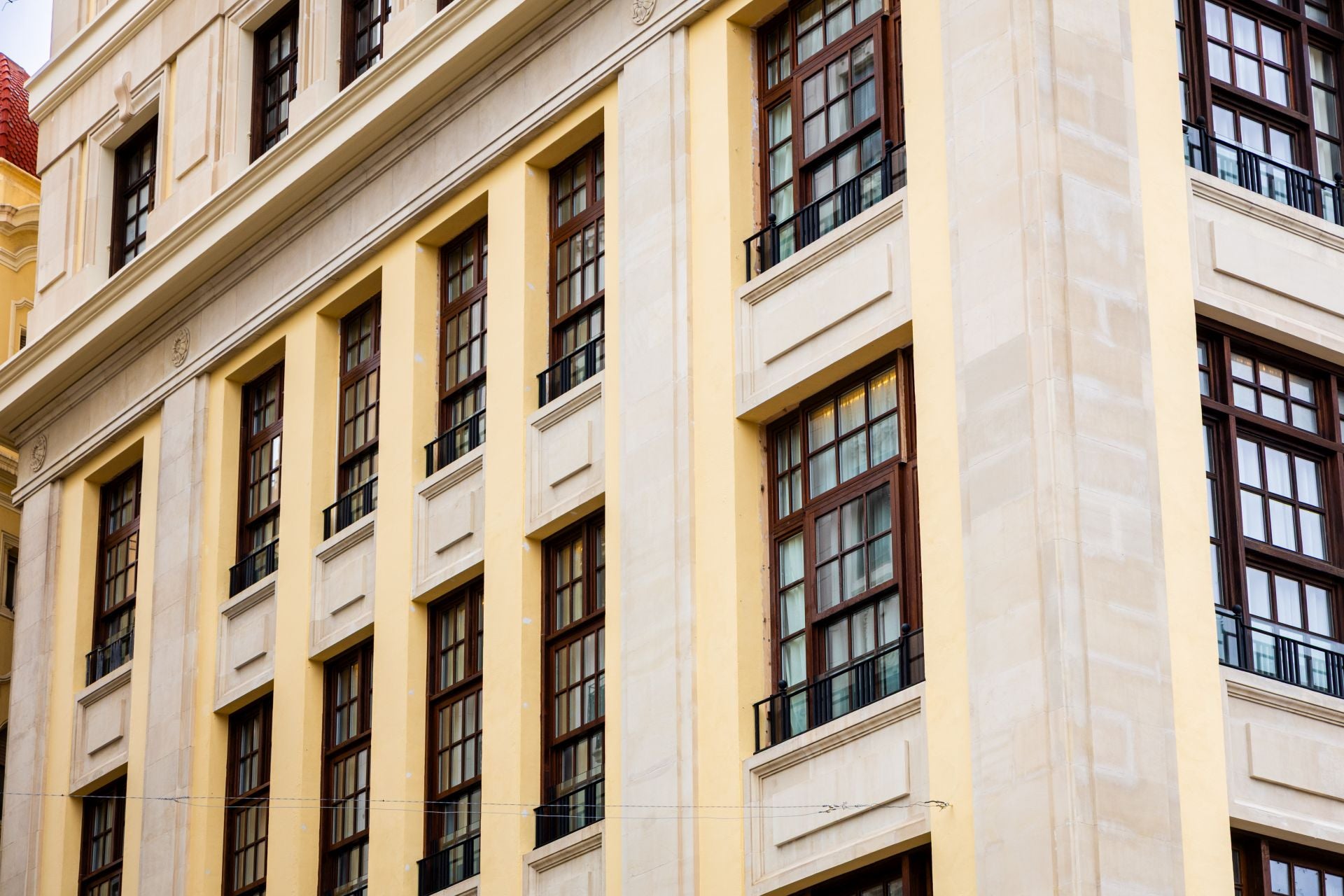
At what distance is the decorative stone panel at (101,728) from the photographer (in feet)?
112

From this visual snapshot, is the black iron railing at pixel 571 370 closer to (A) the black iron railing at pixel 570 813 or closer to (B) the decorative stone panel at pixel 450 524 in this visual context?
(B) the decorative stone panel at pixel 450 524

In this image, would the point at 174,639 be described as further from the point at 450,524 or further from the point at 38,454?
the point at 450,524

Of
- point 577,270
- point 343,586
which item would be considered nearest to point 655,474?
point 577,270

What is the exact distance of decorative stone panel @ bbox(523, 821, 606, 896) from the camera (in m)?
25.6

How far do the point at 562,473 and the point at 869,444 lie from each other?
4.45m

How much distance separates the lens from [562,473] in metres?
27.6

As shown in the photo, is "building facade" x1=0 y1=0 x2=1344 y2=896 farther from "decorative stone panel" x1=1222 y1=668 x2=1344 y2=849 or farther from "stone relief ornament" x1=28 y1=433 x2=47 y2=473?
"stone relief ornament" x1=28 y1=433 x2=47 y2=473

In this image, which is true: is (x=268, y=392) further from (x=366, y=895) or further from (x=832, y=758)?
(x=832, y=758)

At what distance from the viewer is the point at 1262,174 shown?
2506cm

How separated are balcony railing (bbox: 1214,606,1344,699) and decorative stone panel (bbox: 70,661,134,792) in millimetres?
16104

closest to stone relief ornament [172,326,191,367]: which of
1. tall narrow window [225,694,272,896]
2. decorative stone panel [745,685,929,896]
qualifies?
tall narrow window [225,694,272,896]

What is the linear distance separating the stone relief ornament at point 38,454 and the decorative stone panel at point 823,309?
1511 centimetres

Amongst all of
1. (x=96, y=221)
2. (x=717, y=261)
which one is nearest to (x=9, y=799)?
(x=96, y=221)

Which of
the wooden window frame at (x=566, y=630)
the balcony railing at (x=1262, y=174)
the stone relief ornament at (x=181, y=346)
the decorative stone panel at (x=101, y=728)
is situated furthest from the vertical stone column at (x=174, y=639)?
the balcony railing at (x=1262, y=174)
